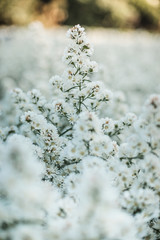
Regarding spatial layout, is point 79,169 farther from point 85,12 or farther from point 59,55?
point 85,12

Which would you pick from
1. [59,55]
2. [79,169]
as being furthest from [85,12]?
[79,169]

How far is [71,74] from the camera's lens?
2.30m

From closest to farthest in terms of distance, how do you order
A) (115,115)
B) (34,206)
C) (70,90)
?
(34,206)
(70,90)
(115,115)

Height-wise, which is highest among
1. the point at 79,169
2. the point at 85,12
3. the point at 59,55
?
the point at 85,12

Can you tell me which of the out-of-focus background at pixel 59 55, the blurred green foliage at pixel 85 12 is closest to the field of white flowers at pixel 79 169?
the out-of-focus background at pixel 59 55

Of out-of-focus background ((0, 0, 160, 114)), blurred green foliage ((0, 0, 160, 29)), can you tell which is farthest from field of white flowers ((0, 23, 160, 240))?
blurred green foliage ((0, 0, 160, 29))

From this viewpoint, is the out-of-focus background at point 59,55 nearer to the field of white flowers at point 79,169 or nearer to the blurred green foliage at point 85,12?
the blurred green foliage at point 85,12

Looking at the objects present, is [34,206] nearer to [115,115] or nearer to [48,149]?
[48,149]

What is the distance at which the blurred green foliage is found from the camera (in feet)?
60.0

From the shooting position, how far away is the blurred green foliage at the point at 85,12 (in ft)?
60.0

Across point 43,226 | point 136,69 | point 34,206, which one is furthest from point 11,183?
point 136,69

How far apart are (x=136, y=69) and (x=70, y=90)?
5816mm

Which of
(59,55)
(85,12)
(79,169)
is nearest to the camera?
(79,169)

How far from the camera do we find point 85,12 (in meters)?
20.3
